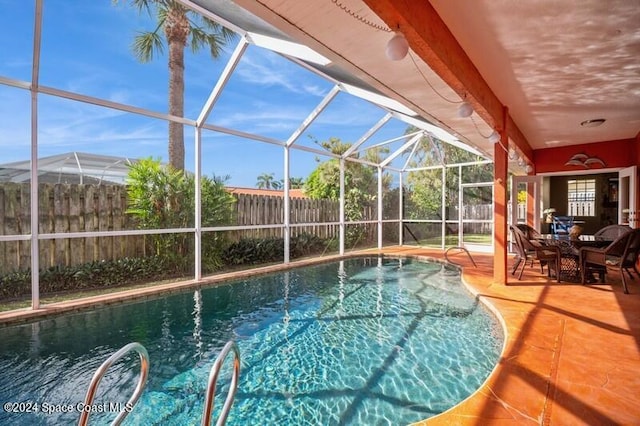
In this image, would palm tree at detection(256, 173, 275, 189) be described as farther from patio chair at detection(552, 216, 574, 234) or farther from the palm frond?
patio chair at detection(552, 216, 574, 234)

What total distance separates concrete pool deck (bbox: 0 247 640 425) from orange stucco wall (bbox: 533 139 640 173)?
3.72 metres

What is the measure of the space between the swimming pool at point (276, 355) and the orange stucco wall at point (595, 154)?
566cm

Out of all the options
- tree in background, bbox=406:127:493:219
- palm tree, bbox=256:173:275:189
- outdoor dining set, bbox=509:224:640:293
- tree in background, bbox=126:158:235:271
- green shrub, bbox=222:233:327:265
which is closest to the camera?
outdoor dining set, bbox=509:224:640:293

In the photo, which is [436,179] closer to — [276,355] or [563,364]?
[563,364]

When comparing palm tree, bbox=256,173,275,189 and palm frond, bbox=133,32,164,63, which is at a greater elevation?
palm frond, bbox=133,32,164,63

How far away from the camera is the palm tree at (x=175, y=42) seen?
8484 millimetres

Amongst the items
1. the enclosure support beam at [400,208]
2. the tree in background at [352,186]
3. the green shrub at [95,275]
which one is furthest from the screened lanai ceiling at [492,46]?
the enclosure support beam at [400,208]

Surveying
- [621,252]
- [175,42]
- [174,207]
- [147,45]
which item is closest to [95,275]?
[174,207]

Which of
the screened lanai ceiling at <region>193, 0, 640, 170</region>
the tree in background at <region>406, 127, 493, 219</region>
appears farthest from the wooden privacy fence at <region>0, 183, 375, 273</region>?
the tree in background at <region>406, 127, 493, 219</region>

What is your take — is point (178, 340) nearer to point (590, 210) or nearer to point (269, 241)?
point (269, 241)

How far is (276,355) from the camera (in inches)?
140

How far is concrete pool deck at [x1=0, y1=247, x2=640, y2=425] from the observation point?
222cm

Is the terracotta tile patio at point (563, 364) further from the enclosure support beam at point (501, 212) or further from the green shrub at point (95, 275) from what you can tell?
the green shrub at point (95, 275)

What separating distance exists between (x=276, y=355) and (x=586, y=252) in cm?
548
